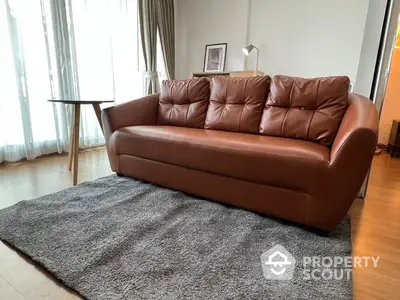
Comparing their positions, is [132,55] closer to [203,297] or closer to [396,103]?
[203,297]

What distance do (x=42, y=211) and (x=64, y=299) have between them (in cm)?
73

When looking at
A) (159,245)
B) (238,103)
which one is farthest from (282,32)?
(159,245)

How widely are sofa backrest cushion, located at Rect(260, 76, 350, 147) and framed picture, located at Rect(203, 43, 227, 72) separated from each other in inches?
85.3

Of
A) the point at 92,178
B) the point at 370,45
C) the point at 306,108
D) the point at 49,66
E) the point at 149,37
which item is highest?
the point at 149,37

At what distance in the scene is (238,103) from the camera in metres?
1.95

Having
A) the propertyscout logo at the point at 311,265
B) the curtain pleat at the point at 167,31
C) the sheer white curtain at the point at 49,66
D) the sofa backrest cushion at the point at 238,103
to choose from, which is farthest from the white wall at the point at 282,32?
the propertyscout logo at the point at 311,265

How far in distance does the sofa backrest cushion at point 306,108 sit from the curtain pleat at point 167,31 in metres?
2.61

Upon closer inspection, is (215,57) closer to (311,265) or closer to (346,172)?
(346,172)

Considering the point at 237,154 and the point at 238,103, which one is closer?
the point at 237,154

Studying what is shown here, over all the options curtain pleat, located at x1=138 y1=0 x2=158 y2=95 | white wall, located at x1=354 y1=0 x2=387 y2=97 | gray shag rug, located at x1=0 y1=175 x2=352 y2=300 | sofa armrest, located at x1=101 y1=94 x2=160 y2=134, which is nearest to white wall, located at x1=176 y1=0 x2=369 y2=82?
curtain pleat, located at x1=138 y1=0 x2=158 y2=95

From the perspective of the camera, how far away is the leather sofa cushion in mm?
1244

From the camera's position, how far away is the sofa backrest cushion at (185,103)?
2.10 meters

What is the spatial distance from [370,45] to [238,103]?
3.32ft

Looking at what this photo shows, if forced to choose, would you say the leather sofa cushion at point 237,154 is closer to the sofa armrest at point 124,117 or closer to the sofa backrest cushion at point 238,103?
the sofa armrest at point 124,117
